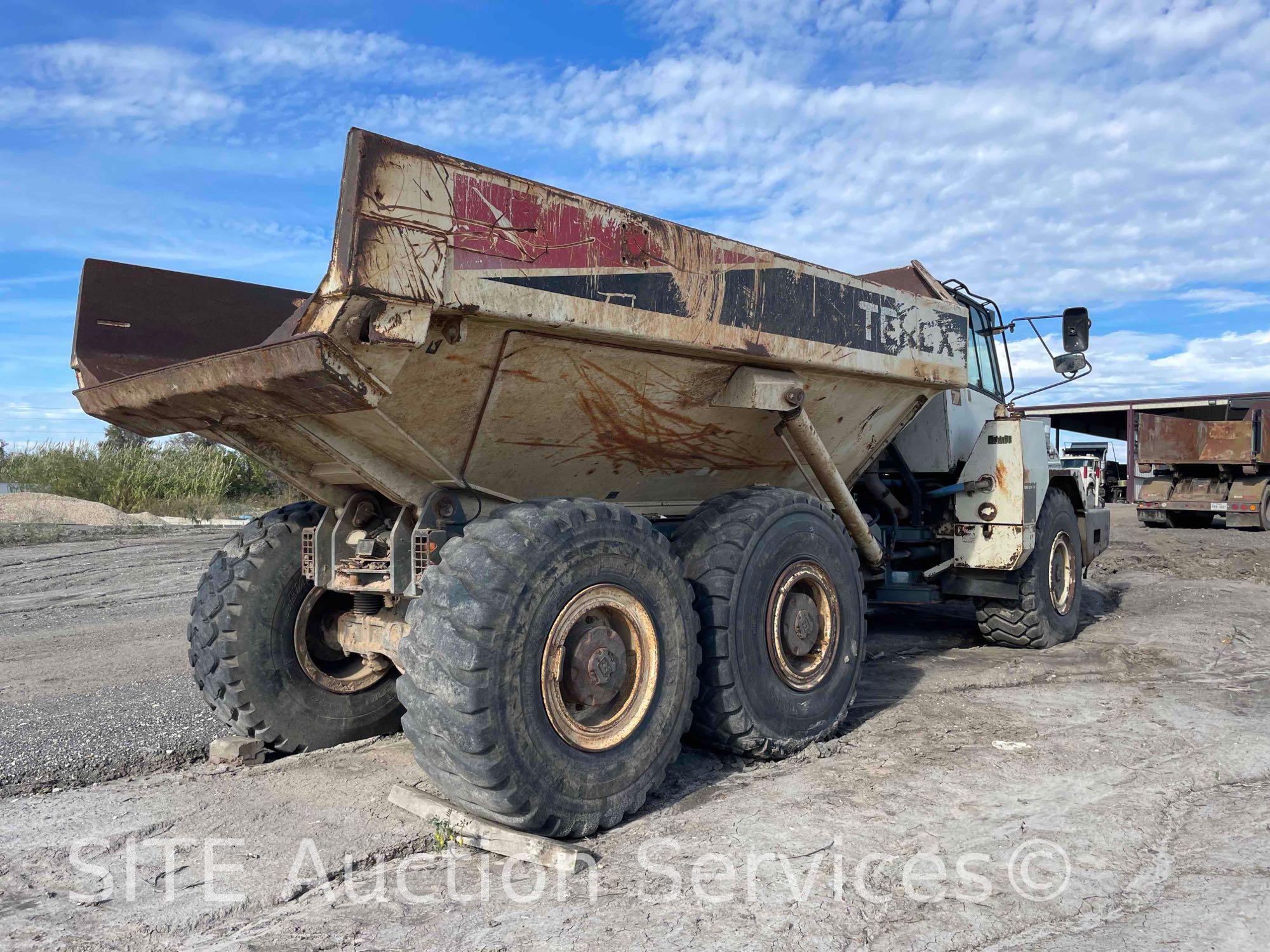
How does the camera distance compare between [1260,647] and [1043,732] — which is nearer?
[1043,732]

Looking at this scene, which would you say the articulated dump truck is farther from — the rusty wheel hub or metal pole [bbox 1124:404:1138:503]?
metal pole [bbox 1124:404:1138:503]

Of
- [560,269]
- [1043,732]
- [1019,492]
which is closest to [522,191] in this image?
[560,269]

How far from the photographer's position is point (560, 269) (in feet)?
10.5

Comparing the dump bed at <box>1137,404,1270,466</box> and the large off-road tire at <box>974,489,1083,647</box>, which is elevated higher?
the dump bed at <box>1137,404,1270,466</box>

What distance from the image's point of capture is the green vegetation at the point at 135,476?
1873cm

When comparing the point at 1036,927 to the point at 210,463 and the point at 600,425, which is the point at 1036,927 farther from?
the point at 210,463

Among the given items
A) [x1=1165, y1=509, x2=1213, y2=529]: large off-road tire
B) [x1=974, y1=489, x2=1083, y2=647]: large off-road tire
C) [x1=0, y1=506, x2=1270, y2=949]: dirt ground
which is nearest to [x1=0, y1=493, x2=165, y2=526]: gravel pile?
[x1=0, y1=506, x2=1270, y2=949]: dirt ground

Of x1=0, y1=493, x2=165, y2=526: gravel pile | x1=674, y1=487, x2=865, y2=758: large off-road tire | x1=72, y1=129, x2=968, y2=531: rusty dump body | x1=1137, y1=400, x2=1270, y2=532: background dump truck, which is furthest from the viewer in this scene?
x1=1137, y1=400, x2=1270, y2=532: background dump truck

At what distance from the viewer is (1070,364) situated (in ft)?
19.1

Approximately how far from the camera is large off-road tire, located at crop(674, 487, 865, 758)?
3.86 meters

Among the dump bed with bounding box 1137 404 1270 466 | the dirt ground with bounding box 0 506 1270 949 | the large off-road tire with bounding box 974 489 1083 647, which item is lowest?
the dirt ground with bounding box 0 506 1270 949

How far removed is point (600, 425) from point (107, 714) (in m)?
3.01

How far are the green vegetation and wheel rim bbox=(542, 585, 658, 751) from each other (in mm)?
16431

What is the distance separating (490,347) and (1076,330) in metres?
4.24
